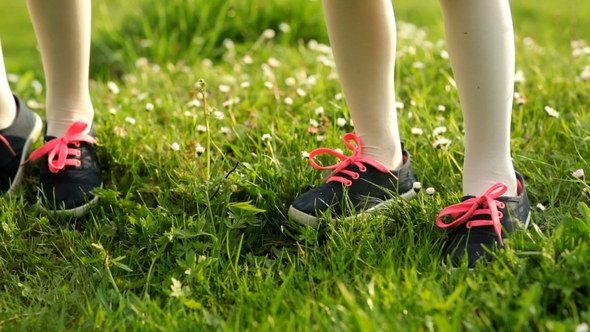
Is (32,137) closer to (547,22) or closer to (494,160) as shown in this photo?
(494,160)

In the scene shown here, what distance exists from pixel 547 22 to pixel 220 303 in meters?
4.14

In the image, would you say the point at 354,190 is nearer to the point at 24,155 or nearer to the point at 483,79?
the point at 483,79

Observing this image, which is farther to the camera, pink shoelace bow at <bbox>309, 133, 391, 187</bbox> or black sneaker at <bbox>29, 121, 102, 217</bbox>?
black sneaker at <bbox>29, 121, 102, 217</bbox>

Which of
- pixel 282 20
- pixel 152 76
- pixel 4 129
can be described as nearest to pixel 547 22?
pixel 282 20

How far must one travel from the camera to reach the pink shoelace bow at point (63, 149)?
2172 mm

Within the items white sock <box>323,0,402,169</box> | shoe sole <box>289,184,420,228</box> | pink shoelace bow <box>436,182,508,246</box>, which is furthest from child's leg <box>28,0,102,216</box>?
pink shoelace bow <box>436,182,508,246</box>

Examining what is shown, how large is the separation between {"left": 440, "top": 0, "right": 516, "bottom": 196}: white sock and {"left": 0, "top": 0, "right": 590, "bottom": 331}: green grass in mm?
189

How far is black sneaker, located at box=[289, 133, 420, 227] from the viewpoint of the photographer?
189 centimetres

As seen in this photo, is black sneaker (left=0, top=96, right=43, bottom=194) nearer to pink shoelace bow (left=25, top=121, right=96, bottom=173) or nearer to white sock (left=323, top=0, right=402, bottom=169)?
pink shoelace bow (left=25, top=121, right=96, bottom=173)

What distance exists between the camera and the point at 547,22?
16.2ft

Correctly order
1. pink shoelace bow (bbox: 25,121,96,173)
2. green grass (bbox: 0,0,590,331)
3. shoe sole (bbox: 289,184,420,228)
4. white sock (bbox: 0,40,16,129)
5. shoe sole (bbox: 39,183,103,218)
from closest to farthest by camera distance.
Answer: green grass (bbox: 0,0,590,331), shoe sole (bbox: 289,184,420,228), shoe sole (bbox: 39,183,103,218), pink shoelace bow (bbox: 25,121,96,173), white sock (bbox: 0,40,16,129)

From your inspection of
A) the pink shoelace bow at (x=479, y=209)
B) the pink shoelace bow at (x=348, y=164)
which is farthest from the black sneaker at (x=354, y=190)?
the pink shoelace bow at (x=479, y=209)

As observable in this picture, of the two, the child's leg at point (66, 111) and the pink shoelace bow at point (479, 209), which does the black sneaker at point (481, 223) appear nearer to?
the pink shoelace bow at point (479, 209)

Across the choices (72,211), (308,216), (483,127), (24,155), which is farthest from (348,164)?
(24,155)
